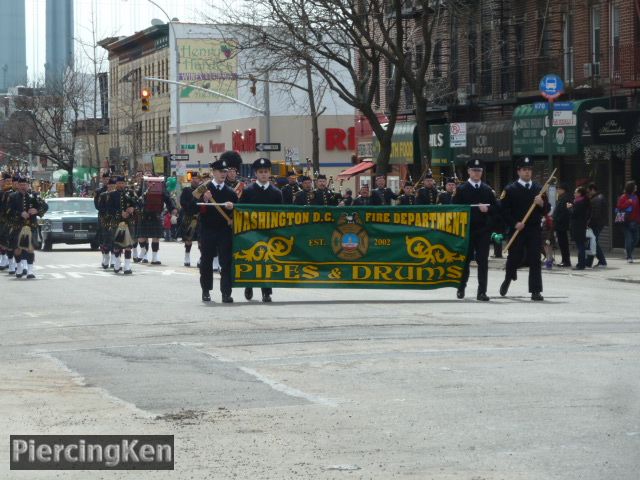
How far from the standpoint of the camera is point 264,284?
760 inches

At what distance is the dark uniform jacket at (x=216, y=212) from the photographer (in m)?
19.5

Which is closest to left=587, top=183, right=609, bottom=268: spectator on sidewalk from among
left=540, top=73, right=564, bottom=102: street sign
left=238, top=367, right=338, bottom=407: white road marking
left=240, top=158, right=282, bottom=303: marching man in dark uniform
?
left=540, top=73, right=564, bottom=102: street sign

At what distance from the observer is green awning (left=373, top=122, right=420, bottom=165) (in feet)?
159

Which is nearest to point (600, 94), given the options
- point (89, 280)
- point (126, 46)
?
point (89, 280)

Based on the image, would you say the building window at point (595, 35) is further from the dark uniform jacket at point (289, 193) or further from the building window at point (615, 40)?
the dark uniform jacket at point (289, 193)

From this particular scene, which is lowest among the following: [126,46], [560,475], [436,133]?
[560,475]

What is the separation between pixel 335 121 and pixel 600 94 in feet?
132

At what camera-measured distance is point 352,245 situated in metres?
19.5

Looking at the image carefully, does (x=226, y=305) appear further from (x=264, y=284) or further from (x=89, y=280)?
(x=89, y=280)

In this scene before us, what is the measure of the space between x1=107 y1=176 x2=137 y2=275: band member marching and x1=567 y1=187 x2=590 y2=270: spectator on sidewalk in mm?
9197

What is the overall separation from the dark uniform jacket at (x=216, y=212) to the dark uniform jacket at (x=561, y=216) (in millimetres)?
12575

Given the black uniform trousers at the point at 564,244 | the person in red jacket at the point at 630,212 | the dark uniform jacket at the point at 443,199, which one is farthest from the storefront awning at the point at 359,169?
the dark uniform jacket at the point at 443,199

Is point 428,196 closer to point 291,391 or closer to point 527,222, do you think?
point 527,222

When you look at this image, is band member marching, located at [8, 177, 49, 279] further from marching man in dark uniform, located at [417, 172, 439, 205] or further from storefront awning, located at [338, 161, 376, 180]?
storefront awning, located at [338, 161, 376, 180]
